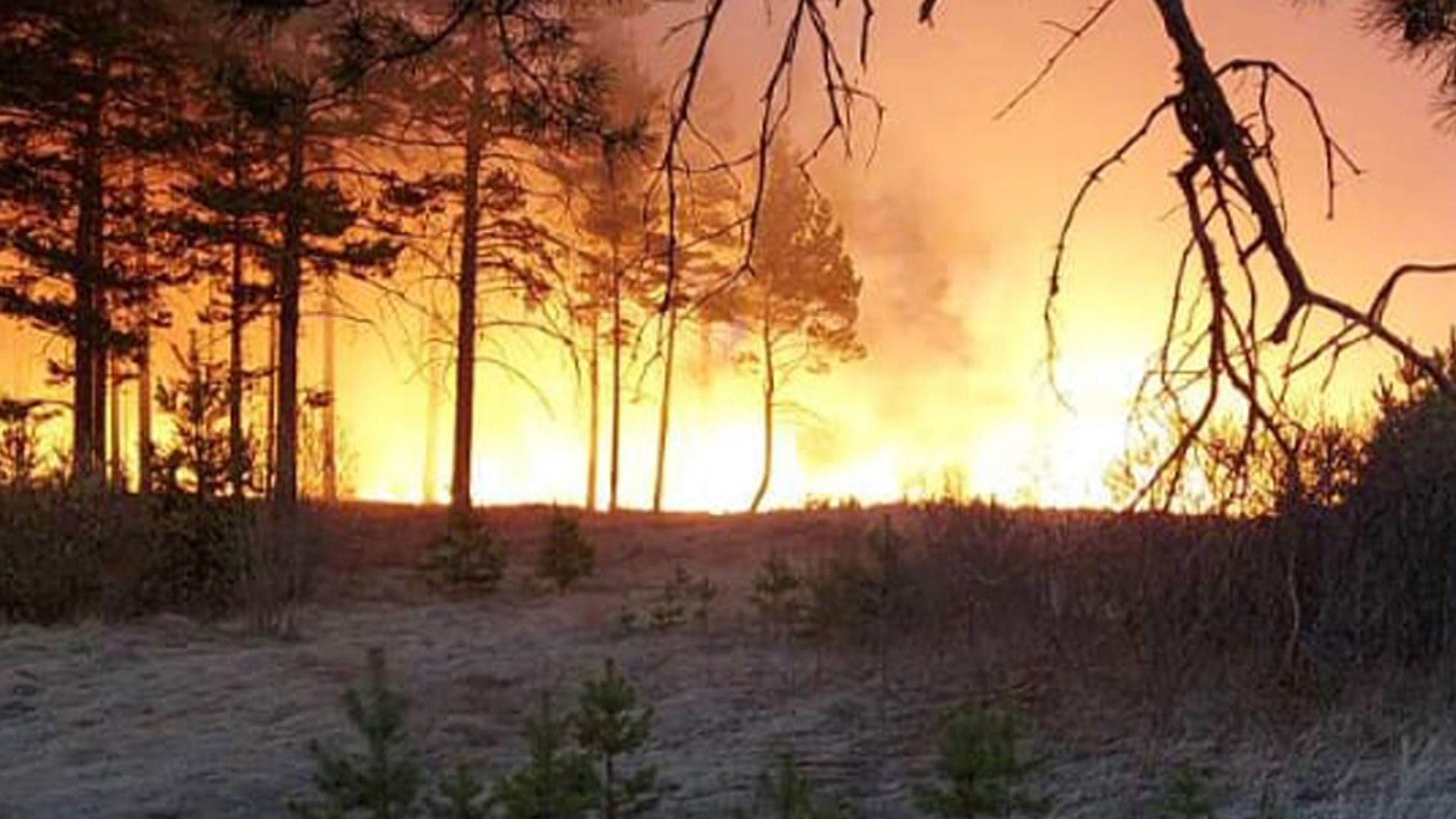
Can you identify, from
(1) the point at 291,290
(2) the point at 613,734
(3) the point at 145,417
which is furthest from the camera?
(3) the point at 145,417

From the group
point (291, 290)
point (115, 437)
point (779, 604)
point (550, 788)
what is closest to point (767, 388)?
point (115, 437)

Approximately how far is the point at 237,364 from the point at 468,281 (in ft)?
13.5

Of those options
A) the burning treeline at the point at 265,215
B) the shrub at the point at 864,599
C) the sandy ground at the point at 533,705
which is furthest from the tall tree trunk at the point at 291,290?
the shrub at the point at 864,599

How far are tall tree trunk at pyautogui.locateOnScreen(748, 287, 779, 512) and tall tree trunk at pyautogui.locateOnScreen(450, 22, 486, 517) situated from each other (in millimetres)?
12786

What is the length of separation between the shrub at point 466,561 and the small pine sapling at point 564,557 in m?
0.40

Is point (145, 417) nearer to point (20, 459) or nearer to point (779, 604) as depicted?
point (20, 459)

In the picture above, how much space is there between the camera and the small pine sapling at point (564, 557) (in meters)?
13.7

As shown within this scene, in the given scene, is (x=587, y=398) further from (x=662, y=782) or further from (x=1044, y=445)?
A: (x=662, y=782)

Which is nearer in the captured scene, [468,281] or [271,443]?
[271,443]

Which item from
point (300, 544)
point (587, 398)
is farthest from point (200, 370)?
point (587, 398)

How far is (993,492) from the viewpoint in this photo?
452 inches

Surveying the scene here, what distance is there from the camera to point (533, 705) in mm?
8117

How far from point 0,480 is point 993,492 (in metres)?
7.88

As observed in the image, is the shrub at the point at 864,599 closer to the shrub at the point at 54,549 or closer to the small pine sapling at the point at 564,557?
the small pine sapling at the point at 564,557
